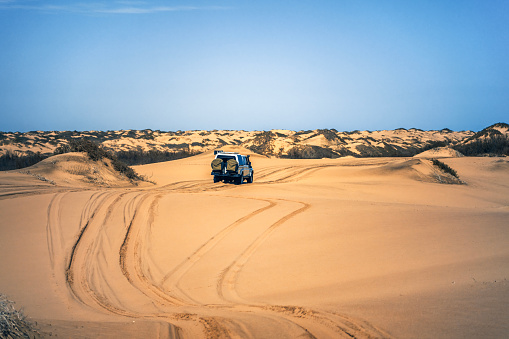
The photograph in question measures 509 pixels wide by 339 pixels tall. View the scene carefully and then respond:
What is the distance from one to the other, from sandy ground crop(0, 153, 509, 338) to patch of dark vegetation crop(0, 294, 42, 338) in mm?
201

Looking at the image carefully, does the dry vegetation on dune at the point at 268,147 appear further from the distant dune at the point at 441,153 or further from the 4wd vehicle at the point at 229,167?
the 4wd vehicle at the point at 229,167

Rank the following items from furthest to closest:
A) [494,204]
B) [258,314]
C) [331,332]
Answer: [494,204], [258,314], [331,332]

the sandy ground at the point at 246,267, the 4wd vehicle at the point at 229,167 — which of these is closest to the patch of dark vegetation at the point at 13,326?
the sandy ground at the point at 246,267

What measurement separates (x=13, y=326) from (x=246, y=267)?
433 centimetres

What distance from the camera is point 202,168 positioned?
92.2ft

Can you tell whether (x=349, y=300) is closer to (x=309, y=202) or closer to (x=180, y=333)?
(x=180, y=333)

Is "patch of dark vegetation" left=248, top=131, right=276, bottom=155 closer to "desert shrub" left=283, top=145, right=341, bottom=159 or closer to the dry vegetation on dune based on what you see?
the dry vegetation on dune

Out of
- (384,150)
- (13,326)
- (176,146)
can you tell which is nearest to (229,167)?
(13,326)

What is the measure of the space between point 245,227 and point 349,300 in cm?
465

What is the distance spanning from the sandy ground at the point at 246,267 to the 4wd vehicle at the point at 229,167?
580 cm

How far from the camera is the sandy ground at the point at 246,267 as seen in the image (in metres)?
4.51

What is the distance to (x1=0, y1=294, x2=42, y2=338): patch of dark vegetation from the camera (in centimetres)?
335

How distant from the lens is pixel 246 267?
23.8 feet

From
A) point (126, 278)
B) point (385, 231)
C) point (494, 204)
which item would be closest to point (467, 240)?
point (385, 231)
